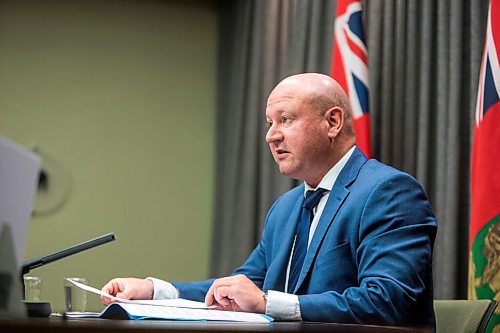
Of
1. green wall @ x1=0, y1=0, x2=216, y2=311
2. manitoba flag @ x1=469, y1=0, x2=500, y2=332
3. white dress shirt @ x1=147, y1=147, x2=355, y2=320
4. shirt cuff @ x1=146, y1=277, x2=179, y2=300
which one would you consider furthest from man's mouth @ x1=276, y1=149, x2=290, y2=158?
green wall @ x1=0, y1=0, x2=216, y2=311

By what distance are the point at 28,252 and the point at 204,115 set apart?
1549 mm

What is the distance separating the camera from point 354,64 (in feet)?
13.0

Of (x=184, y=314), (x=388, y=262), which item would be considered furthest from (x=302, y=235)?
(x=184, y=314)

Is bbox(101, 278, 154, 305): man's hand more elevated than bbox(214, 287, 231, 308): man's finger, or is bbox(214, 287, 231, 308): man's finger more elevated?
bbox(214, 287, 231, 308): man's finger

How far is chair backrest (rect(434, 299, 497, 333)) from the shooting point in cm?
246

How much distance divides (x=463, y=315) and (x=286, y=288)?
1.74ft

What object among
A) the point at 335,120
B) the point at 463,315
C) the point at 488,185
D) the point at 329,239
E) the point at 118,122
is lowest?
the point at 463,315

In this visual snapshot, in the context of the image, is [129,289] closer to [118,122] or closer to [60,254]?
[60,254]

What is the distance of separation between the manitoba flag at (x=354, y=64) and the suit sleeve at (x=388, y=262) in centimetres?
141

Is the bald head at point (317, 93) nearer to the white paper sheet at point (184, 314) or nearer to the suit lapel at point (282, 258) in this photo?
the suit lapel at point (282, 258)

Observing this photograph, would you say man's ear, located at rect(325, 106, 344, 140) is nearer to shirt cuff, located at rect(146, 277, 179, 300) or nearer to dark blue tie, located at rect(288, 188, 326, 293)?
dark blue tie, located at rect(288, 188, 326, 293)

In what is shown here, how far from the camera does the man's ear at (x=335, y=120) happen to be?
2.77m

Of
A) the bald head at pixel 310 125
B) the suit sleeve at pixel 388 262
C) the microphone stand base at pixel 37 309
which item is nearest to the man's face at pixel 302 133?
the bald head at pixel 310 125

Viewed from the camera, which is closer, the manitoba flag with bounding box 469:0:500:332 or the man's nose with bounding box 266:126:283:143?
the man's nose with bounding box 266:126:283:143
